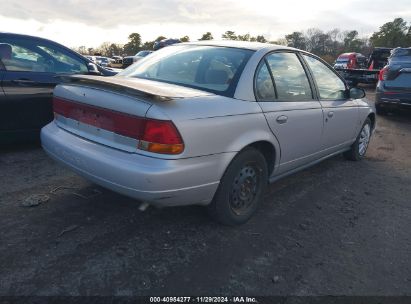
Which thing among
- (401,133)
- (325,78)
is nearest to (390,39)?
(401,133)

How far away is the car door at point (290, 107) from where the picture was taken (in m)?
3.44

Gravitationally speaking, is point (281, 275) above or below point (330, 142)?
below

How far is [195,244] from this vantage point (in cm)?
303

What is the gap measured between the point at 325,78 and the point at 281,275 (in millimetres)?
2693

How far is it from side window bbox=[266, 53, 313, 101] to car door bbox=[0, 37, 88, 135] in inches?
106

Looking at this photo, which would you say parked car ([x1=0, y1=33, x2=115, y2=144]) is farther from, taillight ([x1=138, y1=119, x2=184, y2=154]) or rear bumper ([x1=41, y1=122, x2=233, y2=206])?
taillight ([x1=138, y1=119, x2=184, y2=154])

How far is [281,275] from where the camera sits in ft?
8.86

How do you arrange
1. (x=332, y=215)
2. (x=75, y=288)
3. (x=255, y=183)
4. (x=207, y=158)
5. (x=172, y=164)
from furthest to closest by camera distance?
(x=332, y=215), (x=255, y=183), (x=207, y=158), (x=172, y=164), (x=75, y=288)

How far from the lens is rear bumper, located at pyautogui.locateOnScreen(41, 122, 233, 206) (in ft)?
8.61

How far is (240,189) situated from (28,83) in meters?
3.25

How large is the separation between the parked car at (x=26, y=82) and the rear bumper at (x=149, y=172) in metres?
2.09

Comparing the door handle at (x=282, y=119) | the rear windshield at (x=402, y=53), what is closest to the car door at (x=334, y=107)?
the door handle at (x=282, y=119)

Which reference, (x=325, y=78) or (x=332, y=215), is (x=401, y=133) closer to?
(x=325, y=78)

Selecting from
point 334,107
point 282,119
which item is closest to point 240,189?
point 282,119
